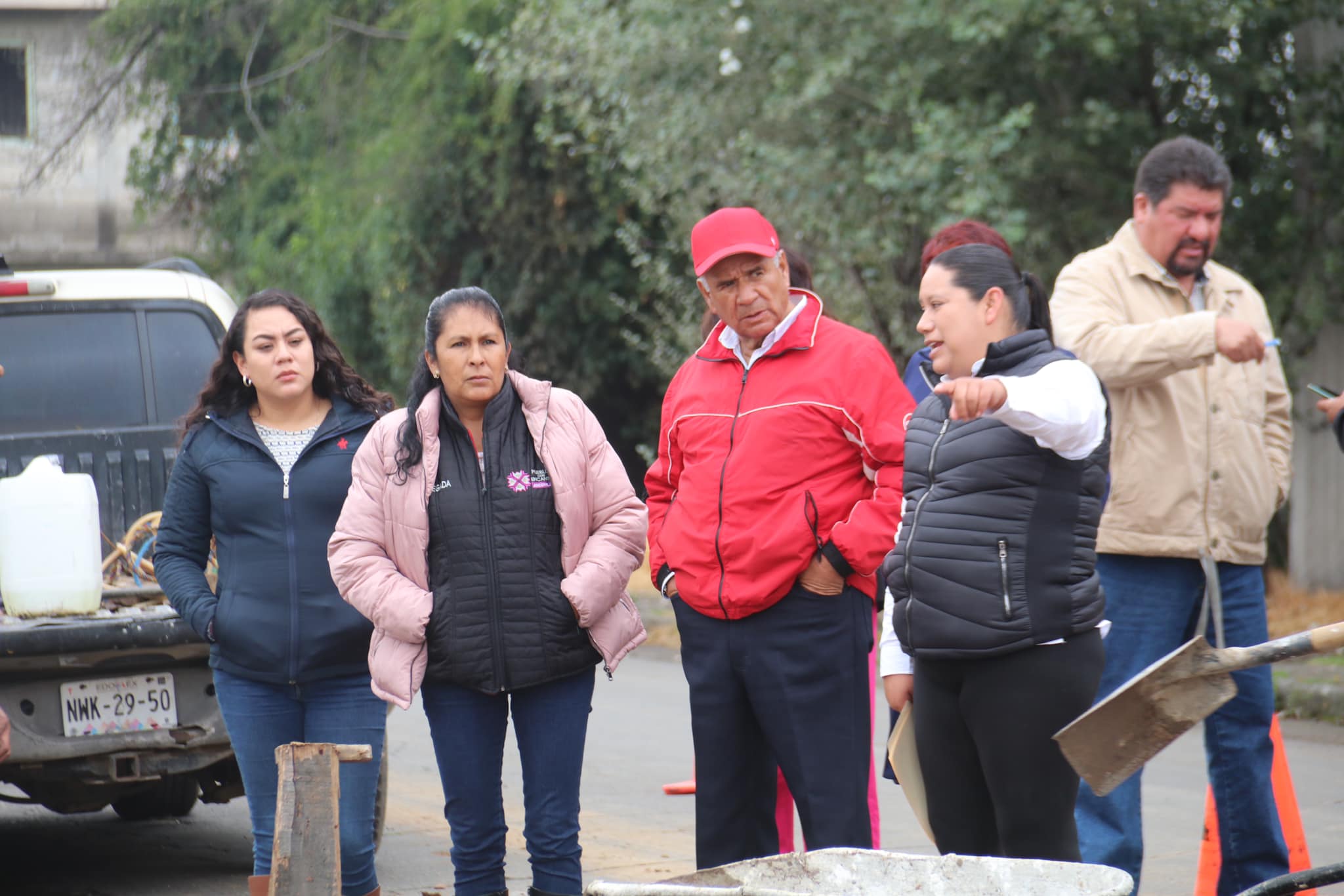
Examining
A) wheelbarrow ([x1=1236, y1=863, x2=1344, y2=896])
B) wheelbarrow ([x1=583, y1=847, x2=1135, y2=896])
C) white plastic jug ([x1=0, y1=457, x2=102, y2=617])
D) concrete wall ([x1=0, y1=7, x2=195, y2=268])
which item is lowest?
wheelbarrow ([x1=583, y1=847, x2=1135, y2=896])

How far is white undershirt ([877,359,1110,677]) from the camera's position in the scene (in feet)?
10.7

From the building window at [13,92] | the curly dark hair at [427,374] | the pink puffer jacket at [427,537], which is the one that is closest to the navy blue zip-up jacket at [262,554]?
the pink puffer jacket at [427,537]

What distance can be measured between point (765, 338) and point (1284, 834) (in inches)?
85.6

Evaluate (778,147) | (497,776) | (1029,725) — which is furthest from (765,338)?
(778,147)

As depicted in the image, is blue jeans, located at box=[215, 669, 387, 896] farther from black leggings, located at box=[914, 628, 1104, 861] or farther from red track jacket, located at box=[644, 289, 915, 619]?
black leggings, located at box=[914, 628, 1104, 861]

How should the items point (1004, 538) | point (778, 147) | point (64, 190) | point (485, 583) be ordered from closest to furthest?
1. point (1004, 538)
2. point (485, 583)
3. point (778, 147)
4. point (64, 190)

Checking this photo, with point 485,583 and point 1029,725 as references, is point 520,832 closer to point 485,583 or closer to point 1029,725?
point 485,583

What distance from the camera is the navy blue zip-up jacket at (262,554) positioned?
417cm

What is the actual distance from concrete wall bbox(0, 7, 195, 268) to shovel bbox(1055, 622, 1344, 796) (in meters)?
19.9

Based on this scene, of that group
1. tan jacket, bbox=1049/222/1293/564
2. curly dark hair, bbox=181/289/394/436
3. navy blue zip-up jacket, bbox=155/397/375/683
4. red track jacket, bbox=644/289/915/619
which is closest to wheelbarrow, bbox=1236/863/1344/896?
red track jacket, bbox=644/289/915/619

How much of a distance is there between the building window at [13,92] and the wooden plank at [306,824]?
858 inches

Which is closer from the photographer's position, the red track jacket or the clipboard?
the clipboard

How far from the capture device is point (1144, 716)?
2.97 metres

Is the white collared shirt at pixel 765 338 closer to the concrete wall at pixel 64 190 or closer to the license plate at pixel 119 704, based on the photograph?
the license plate at pixel 119 704
